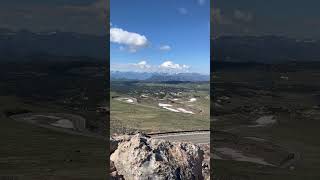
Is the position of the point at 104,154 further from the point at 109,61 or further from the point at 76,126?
the point at 109,61

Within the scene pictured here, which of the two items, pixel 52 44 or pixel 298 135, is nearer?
pixel 298 135

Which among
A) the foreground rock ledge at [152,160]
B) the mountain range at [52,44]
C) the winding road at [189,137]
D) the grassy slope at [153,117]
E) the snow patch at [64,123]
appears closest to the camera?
the mountain range at [52,44]

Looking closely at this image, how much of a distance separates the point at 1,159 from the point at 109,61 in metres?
2.47

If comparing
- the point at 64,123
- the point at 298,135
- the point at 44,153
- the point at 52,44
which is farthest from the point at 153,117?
the point at 298,135

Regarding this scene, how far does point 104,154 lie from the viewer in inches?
282

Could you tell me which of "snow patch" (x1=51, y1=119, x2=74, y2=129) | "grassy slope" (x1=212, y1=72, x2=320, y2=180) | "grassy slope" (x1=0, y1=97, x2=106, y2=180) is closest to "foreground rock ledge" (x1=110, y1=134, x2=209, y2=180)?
"grassy slope" (x1=0, y1=97, x2=106, y2=180)

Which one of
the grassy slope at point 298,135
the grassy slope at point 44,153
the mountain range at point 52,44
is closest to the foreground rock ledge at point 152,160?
the grassy slope at point 44,153

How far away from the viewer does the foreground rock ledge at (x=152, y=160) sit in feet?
26.1

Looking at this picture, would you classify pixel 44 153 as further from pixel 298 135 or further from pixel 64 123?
pixel 298 135

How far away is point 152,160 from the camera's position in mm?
8008

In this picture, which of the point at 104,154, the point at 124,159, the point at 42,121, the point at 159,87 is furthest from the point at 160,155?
the point at 159,87

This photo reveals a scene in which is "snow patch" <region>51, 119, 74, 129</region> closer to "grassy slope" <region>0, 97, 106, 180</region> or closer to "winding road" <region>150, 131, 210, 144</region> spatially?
"grassy slope" <region>0, 97, 106, 180</region>

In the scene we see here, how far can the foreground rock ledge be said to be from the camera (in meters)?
7.95

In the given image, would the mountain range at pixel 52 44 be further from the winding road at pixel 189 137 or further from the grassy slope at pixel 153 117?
the grassy slope at pixel 153 117
